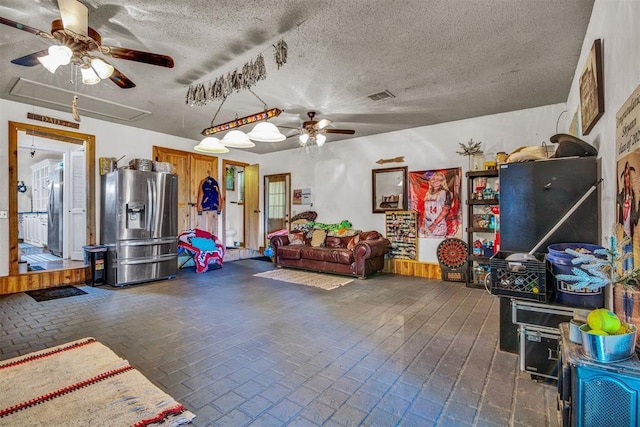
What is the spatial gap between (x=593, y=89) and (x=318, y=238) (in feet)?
16.5

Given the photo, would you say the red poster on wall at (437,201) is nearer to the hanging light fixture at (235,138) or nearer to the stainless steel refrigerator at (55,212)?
the hanging light fixture at (235,138)

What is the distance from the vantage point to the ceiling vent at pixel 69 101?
4.04 meters

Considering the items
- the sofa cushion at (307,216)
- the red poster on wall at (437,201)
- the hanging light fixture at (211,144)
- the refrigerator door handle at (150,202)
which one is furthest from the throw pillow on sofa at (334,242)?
the refrigerator door handle at (150,202)

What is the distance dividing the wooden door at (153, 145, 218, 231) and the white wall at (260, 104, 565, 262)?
75.4 inches

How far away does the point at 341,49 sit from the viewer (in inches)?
121

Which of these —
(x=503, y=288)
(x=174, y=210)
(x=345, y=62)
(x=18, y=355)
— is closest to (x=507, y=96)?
(x=345, y=62)

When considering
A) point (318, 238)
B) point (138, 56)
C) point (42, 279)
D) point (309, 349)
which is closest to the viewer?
point (138, 56)

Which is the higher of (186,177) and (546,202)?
(186,177)

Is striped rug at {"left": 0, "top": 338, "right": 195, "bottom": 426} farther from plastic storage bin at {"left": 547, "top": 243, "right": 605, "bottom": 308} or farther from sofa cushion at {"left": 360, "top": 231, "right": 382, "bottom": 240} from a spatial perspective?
sofa cushion at {"left": 360, "top": 231, "right": 382, "bottom": 240}

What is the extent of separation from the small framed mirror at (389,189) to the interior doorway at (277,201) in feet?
8.11

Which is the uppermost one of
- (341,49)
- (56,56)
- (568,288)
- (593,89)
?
(341,49)

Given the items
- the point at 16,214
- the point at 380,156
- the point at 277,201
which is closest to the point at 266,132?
the point at 380,156

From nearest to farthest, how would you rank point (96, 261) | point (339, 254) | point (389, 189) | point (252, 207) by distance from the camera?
point (96, 261) < point (339, 254) < point (389, 189) < point (252, 207)

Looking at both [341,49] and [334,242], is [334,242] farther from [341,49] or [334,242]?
[341,49]
